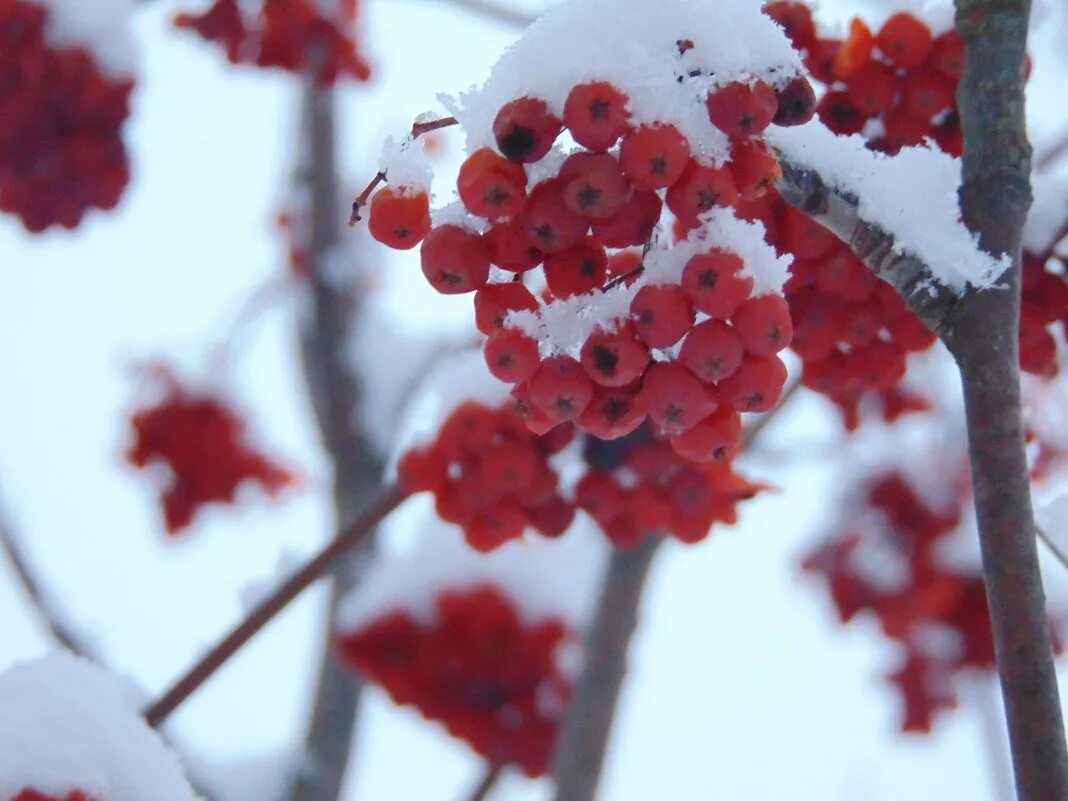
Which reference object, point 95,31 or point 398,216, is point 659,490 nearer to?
point 398,216

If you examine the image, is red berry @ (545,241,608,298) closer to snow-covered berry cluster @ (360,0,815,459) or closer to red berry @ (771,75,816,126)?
snow-covered berry cluster @ (360,0,815,459)

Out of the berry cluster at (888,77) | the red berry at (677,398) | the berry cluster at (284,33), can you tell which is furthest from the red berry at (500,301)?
the berry cluster at (284,33)

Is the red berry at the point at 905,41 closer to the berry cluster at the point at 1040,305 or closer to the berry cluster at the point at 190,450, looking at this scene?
the berry cluster at the point at 1040,305

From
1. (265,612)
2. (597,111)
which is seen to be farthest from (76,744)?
(597,111)

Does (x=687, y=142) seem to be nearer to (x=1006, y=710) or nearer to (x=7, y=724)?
(x=1006, y=710)

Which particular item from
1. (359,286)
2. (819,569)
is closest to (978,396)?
(819,569)

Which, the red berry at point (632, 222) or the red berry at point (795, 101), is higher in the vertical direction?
the red berry at point (795, 101)
